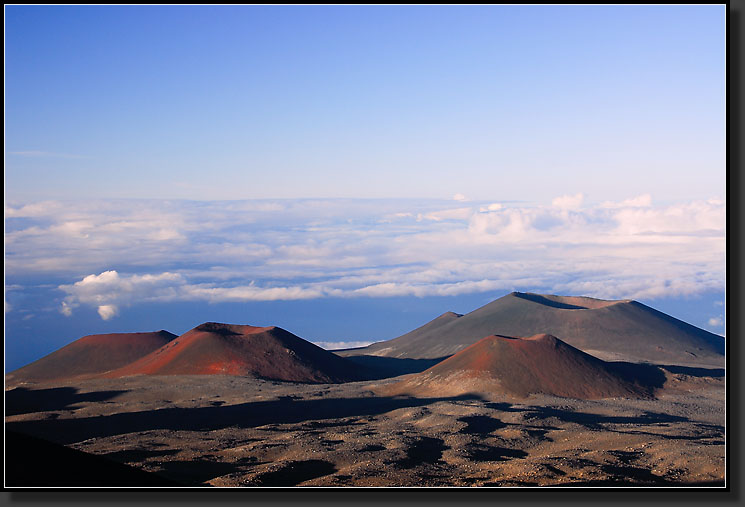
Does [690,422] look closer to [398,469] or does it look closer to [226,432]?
[398,469]

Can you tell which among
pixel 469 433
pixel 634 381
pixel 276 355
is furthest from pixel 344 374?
pixel 469 433

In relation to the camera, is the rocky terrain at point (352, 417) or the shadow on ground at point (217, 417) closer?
the rocky terrain at point (352, 417)

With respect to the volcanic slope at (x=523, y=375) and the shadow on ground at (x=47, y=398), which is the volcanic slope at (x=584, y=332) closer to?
the volcanic slope at (x=523, y=375)

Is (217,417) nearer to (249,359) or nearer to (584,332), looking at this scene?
(249,359)

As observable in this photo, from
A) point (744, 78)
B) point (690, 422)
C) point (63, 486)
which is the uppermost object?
point (744, 78)

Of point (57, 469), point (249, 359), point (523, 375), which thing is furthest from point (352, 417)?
point (57, 469)

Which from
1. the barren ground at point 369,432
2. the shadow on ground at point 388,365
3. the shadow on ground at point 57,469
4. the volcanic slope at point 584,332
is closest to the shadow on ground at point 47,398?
the barren ground at point 369,432
